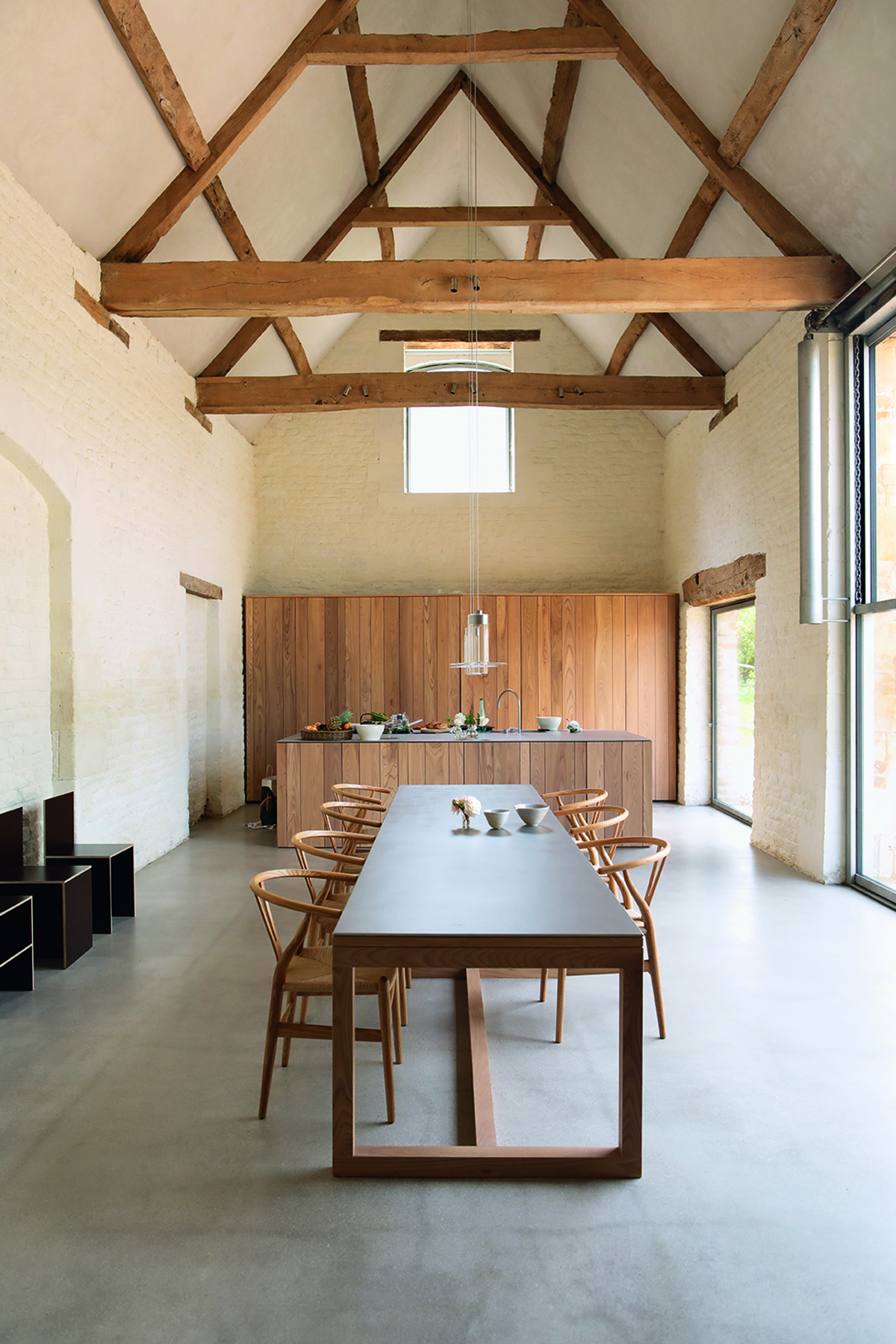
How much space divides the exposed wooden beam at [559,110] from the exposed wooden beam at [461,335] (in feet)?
2.91

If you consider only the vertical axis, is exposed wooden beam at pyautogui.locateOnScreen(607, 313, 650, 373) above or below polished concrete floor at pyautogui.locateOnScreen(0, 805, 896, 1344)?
above

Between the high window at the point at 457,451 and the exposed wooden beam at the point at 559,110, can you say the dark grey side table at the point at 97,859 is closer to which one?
the exposed wooden beam at the point at 559,110

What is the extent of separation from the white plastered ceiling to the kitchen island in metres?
3.62

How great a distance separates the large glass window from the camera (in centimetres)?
532

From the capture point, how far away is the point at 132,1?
4297mm

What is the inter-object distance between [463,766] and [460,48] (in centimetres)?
500

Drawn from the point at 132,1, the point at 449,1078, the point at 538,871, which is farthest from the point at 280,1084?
the point at 132,1

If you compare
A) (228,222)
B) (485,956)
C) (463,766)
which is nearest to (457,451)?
(228,222)

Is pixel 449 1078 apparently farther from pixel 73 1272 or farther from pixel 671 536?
pixel 671 536

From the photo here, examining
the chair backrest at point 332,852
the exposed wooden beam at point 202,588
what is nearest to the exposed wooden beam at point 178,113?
the exposed wooden beam at point 202,588

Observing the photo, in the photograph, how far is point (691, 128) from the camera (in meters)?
5.49

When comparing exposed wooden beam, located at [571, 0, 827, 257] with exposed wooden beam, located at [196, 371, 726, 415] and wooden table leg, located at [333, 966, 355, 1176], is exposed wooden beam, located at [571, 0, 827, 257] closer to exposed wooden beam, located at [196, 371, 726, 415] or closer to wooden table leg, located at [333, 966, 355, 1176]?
exposed wooden beam, located at [196, 371, 726, 415]

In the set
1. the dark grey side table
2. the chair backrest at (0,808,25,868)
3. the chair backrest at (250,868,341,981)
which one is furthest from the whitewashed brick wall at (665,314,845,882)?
the chair backrest at (0,808,25,868)

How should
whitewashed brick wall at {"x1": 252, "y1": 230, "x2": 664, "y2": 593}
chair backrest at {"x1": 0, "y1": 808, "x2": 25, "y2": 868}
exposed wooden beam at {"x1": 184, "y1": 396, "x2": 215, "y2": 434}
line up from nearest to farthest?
chair backrest at {"x1": 0, "y1": 808, "x2": 25, "y2": 868} < exposed wooden beam at {"x1": 184, "y1": 396, "x2": 215, "y2": 434} < whitewashed brick wall at {"x1": 252, "y1": 230, "x2": 664, "y2": 593}
